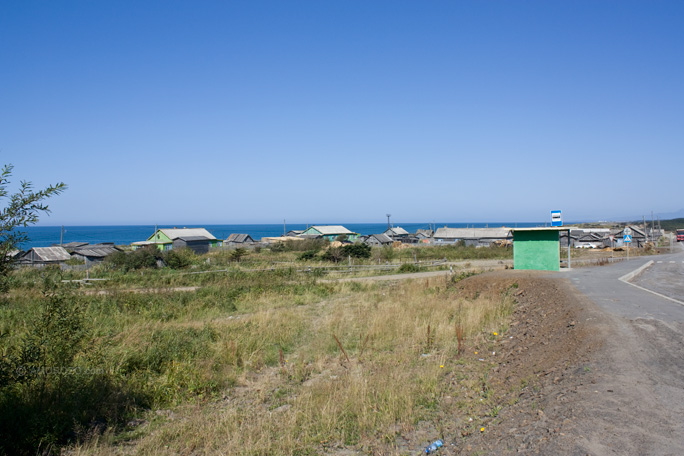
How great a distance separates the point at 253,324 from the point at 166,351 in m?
3.87

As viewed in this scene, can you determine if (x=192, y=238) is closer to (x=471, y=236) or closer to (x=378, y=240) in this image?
(x=378, y=240)

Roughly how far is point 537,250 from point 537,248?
108mm

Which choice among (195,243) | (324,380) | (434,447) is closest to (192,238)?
(195,243)

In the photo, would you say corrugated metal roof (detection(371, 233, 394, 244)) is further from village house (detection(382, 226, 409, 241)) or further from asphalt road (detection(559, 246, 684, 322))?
asphalt road (detection(559, 246, 684, 322))

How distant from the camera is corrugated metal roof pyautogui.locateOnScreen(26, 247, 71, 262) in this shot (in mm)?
38062

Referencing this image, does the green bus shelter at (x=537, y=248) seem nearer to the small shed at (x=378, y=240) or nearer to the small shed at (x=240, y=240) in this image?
the small shed at (x=378, y=240)

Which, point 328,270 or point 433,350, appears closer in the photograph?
point 433,350

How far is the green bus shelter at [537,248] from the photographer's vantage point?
2324 cm

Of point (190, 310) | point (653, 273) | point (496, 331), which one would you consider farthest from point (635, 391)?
point (653, 273)

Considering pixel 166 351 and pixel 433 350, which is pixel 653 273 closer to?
pixel 433 350

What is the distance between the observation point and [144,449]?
6.43 m

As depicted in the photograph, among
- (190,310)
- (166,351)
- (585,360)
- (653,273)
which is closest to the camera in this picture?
(585,360)

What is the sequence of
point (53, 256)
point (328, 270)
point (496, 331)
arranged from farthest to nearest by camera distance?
point (53, 256) → point (328, 270) → point (496, 331)

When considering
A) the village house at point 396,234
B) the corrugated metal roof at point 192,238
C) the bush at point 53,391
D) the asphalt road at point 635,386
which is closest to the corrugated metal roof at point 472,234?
the village house at point 396,234
